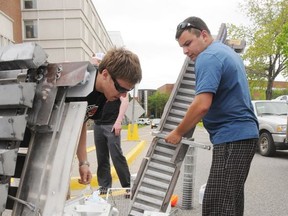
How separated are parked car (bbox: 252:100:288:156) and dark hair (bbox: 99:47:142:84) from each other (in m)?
7.55

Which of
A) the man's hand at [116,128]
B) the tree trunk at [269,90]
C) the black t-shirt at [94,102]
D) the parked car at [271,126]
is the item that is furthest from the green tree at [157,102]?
the black t-shirt at [94,102]

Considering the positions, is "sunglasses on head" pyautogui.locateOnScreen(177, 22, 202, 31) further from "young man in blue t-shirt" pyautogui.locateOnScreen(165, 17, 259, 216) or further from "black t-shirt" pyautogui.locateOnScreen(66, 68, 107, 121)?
"black t-shirt" pyautogui.locateOnScreen(66, 68, 107, 121)

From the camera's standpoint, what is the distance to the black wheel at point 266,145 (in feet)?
30.1

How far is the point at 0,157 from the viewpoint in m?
1.32

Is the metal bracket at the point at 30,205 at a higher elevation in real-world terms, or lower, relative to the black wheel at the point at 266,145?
higher

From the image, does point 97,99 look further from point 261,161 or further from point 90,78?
point 261,161

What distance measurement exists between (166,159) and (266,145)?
6565 millimetres

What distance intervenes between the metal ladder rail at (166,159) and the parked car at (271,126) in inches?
227

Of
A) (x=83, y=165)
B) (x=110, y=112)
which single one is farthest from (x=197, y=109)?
(x=110, y=112)

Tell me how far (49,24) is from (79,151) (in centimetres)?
3761

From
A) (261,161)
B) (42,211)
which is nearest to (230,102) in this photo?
(42,211)

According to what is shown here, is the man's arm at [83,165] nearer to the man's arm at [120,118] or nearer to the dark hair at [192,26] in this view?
the dark hair at [192,26]

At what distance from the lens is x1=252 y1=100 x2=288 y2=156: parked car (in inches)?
352

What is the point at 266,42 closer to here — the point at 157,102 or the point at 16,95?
the point at 16,95
